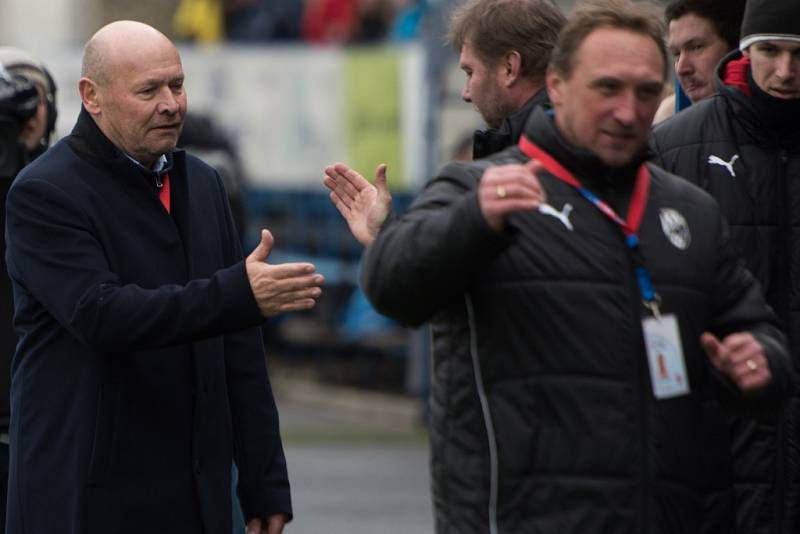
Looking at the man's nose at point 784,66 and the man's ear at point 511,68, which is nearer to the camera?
the man's ear at point 511,68

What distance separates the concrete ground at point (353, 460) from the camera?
11453 millimetres

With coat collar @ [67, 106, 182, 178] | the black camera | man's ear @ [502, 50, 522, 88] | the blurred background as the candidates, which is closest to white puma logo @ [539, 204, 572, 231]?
man's ear @ [502, 50, 522, 88]

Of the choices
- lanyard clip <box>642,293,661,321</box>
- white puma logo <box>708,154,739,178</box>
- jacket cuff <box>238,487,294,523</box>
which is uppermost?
lanyard clip <box>642,293,661,321</box>

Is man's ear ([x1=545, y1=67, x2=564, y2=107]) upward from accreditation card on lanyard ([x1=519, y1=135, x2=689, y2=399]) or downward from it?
upward

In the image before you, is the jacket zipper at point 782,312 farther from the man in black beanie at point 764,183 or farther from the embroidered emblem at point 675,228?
the embroidered emblem at point 675,228

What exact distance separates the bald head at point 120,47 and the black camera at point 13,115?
1.13 m

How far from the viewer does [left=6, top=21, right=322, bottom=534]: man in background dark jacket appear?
5.41 m

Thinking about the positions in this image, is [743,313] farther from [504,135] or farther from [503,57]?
[503,57]

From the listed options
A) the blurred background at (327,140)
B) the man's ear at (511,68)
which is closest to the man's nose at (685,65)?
the man's ear at (511,68)

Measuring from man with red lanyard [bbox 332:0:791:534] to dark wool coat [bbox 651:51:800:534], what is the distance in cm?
106

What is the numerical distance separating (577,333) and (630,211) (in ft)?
1.05

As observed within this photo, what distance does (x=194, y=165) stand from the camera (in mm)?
5926

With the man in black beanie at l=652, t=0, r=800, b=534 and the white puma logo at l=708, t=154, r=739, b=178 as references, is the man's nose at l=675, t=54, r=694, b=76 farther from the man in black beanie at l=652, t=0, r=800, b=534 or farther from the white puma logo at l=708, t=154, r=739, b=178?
the white puma logo at l=708, t=154, r=739, b=178

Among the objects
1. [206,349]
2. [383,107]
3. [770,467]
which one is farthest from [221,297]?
[383,107]
